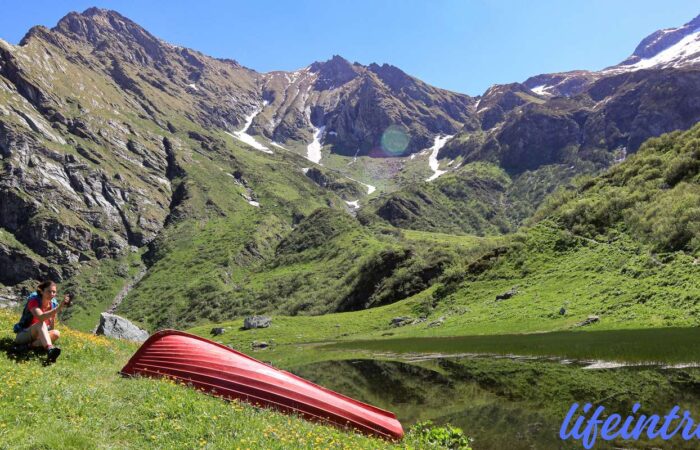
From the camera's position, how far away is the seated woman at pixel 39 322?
17.8 meters

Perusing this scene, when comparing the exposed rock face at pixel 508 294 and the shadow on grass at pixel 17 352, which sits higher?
the shadow on grass at pixel 17 352

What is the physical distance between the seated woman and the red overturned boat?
10.1 ft

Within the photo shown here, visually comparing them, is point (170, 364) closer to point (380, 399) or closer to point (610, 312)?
point (380, 399)

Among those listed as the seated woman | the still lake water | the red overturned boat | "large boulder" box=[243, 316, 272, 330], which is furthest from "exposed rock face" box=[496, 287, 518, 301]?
the seated woman

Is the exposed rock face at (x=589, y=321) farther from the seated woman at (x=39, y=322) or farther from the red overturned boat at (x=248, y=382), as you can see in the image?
the seated woman at (x=39, y=322)

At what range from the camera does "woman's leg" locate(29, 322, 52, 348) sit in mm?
18125

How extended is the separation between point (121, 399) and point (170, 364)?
4469 mm

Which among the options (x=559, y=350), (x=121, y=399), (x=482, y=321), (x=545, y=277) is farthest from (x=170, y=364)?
(x=545, y=277)

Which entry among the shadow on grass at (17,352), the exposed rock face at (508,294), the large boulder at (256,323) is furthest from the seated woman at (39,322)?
the large boulder at (256,323)

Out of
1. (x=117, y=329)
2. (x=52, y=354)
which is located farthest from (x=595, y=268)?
(x=52, y=354)

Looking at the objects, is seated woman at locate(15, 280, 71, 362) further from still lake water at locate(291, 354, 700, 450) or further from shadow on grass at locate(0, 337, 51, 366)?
still lake water at locate(291, 354, 700, 450)

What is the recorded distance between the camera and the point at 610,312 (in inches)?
2421

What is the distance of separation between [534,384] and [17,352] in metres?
24.9

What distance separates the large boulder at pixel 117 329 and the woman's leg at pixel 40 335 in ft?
109
